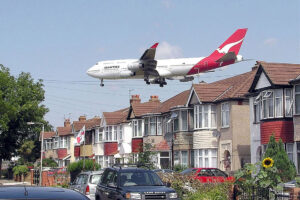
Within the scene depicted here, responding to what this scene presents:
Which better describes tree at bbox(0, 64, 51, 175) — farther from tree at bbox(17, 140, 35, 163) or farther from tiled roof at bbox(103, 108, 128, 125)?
tiled roof at bbox(103, 108, 128, 125)

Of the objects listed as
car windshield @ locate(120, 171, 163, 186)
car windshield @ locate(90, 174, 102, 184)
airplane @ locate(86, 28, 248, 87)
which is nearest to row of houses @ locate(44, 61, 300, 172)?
airplane @ locate(86, 28, 248, 87)

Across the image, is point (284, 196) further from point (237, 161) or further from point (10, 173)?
point (10, 173)

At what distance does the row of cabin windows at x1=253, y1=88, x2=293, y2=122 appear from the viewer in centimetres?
3156

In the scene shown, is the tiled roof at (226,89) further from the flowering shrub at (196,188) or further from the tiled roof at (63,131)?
the tiled roof at (63,131)

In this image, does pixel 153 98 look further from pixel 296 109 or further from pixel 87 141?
pixel 296 109

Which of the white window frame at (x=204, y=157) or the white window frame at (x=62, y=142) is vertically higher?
the white window frame at (x=62, y=142)

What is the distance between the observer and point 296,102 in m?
30.1

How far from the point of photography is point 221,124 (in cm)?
4044

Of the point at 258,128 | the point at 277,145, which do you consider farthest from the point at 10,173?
the point at 277,145

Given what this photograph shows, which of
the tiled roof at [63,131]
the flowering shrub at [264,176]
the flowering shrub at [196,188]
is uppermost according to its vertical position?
the tiled roof at [63,131]

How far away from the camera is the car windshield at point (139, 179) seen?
17047mm

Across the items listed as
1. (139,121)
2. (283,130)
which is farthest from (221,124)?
(139,121)

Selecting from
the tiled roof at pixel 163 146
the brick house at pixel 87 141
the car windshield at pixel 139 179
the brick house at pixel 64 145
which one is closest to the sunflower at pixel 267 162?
the car windshield at pixel 139 179

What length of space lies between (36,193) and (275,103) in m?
26.6
